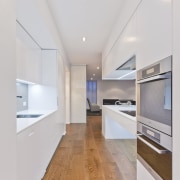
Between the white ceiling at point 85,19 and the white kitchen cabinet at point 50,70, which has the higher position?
the white ceiling at point 85,19

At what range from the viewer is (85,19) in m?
3.49

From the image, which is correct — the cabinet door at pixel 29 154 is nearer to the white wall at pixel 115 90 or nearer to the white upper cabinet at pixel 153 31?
the white upper cabinet at pixel 153 31

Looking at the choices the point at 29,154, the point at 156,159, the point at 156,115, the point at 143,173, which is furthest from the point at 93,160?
the point at 156,115

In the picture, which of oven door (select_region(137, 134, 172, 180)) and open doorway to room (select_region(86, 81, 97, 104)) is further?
open doorway to room (select_region(86, 81, 97, 104))

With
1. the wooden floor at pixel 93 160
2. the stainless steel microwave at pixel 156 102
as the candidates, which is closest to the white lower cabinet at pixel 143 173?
the stainless steel microwave at pixel 156 102

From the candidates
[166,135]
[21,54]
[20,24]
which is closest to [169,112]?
[166,135]

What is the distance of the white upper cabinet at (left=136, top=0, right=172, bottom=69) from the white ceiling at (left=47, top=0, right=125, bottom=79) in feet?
3.60

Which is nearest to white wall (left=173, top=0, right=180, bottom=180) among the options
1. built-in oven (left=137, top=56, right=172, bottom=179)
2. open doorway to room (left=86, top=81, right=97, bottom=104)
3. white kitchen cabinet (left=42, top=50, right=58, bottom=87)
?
built-in oven (left=137, top=56, right=172, bottom=179)

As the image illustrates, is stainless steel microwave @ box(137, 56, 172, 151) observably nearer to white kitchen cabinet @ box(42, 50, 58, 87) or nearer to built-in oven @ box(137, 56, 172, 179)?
built-in oven @ box(137, 56, 172, 179)

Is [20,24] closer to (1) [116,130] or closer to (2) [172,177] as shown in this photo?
(2) [172,177]

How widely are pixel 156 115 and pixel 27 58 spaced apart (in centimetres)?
260

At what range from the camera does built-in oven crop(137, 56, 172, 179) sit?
128cm

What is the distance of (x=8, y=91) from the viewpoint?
1.40 metres

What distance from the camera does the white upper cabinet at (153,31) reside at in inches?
51.3
